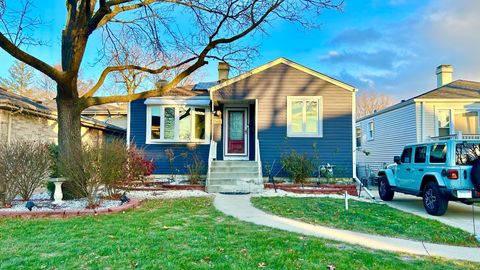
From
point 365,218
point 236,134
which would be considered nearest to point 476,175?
point 365,218

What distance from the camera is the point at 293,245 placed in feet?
14.7

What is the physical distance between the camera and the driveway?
6.42m

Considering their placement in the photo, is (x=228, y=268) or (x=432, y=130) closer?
(x=228, y=268)

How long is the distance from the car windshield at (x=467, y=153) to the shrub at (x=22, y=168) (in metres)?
9.40

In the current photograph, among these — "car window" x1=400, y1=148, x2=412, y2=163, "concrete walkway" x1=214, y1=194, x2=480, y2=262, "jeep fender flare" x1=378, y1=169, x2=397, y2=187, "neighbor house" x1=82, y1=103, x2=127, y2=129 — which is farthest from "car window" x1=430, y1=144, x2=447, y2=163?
"neighbor house" x1=82, y1=103, x2=127, y2=129

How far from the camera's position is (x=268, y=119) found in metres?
12.6

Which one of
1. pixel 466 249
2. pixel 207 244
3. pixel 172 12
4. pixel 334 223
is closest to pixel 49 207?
pixel 207 244

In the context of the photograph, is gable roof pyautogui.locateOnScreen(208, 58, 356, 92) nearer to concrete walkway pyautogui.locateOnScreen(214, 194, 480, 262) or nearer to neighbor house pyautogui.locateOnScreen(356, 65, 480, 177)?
neighbor house pyautogui.locateOnScreen(356, 65, 480, 177)

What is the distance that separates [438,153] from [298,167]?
4918mm

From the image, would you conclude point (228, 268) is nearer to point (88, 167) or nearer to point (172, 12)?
point (88, 167)

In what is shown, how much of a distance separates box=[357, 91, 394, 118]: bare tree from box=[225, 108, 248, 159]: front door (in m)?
33.0

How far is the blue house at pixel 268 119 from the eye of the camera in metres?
12.4

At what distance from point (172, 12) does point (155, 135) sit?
507 cm

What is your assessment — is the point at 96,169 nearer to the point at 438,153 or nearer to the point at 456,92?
the point at 438,153
